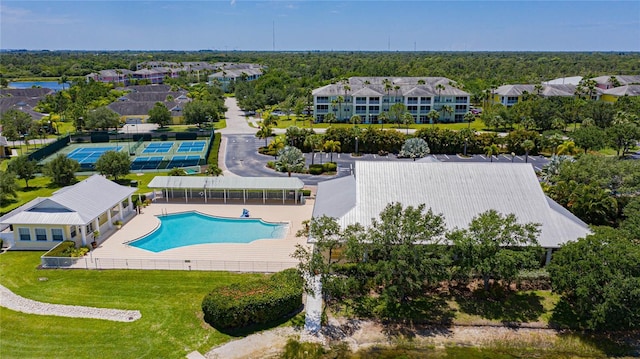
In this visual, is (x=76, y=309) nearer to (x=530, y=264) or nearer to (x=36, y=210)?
(x=36, y=210)

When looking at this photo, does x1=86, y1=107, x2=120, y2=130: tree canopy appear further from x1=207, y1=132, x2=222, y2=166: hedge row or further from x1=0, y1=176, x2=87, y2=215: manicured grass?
x1=0, y1=176, x2=87, y2=215: manicured grass

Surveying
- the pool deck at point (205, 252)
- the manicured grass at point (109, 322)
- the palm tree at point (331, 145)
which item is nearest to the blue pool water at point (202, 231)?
the pool deck at point (205, 252)

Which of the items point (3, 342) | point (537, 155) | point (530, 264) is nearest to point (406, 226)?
point (530, 264)

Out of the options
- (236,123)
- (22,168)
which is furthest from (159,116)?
(22,168)

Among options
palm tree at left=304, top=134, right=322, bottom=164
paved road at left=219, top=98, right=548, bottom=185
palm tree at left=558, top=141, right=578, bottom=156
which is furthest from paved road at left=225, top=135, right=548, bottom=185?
palm tree at left=558, top=141, right=578, bottom=156

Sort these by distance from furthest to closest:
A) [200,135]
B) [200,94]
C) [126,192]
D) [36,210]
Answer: [200,94], [200,135], [126,192], [36,210]

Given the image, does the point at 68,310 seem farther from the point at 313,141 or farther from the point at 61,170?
the point at 313,141
